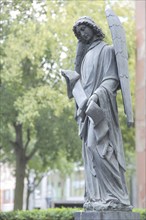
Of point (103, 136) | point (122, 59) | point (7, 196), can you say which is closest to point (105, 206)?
point (103, 136)

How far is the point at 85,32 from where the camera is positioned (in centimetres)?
722

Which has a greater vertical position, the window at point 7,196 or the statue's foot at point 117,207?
the statue's foot at point 117,207

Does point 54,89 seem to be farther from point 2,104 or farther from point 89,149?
point 89,149

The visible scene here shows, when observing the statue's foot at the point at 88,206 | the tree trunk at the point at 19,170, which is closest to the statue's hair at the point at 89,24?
the statue's foot at the point at 88,206

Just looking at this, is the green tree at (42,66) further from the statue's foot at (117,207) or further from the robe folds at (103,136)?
the statue's foot at (117,207)

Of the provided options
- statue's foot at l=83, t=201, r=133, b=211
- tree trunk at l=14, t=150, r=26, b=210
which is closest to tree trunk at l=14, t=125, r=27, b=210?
tree trunk at l=14, t=150, r=26, b=210

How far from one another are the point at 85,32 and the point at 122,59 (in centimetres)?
81

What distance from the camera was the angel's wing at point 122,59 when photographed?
6688mm

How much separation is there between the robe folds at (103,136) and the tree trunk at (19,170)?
16.2m

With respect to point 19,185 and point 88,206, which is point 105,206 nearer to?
point 88,206

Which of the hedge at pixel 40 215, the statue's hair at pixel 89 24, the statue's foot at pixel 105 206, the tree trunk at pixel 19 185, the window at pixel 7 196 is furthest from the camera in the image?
the window at pixel 7 196

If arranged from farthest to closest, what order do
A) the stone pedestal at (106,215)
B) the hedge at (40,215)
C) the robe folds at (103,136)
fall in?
the hedge at (40,215) → the robe folds at (103,136) → the stone pedestal at (106,215)

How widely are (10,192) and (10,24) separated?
56394 millimetres

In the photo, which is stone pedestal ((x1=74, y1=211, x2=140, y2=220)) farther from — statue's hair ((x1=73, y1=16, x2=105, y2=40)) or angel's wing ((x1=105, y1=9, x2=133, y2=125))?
statue's hair ((x1=73, y1=16, x2=105, y2=40))
